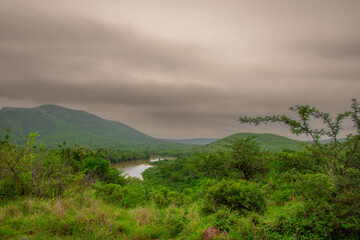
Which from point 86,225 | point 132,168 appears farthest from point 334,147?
point 132,168

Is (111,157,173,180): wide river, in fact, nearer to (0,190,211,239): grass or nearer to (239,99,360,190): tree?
(0,190,211,239): grass

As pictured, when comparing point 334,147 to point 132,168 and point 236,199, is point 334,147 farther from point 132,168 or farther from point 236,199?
point 132,168

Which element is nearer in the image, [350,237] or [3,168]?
[350,237]

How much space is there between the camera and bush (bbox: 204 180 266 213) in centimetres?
660

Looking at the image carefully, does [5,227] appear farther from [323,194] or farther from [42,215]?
[323,194]

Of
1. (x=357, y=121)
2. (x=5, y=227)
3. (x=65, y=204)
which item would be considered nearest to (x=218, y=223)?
(x=357, y=121)

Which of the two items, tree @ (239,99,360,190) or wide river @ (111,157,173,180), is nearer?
tree @ (239,99,360,190)

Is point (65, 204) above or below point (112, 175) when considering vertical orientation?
above

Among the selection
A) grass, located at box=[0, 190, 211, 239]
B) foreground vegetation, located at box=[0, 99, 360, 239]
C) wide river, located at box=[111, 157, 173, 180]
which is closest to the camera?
foreground vegetation, located at box=[0, 99, 360, 239]

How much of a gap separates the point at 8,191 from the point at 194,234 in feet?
29.4

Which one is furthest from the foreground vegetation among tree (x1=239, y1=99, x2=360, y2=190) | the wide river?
the wide river

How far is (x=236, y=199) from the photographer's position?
6.75 m

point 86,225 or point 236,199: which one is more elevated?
point 236,199

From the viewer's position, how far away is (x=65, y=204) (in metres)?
6.91
